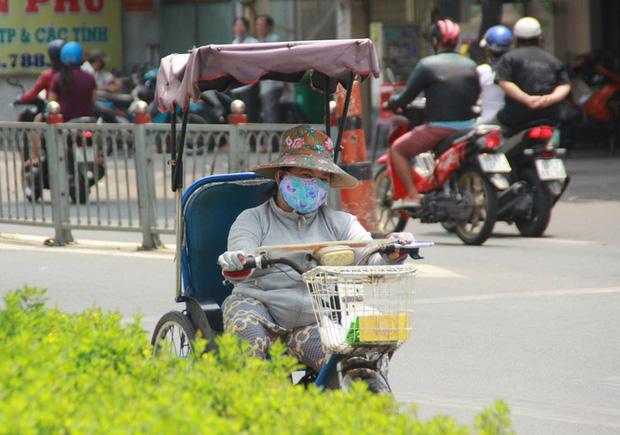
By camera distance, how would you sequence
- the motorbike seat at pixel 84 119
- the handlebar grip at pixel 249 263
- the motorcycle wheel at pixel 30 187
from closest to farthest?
the handlebar grip at pixel 249 263 → the motorcycle wheel at pixel 30 187 → the motorbike seat at pixel 84 119

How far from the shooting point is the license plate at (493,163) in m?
11.1

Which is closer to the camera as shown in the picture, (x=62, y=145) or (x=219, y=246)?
(x=219, y=246)

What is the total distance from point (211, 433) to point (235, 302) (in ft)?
7.37

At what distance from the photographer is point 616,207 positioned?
46.4ft

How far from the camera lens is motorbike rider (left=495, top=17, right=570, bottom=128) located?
1176cm

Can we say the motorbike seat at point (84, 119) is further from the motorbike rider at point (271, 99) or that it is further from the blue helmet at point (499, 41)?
the motorbike rider at point (271, 99)

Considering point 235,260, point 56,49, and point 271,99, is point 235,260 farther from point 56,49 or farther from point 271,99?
point 271,99

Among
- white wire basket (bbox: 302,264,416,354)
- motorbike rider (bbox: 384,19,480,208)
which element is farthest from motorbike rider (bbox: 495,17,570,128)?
white wire basket (bbox: 302,264,416,354)

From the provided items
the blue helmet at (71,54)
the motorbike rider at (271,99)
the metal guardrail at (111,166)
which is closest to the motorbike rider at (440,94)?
the metal guardrail at (111,166)

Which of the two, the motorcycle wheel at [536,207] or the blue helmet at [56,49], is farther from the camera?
the blue helmet at [56,49]

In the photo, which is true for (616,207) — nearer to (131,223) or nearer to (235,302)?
(131,223)

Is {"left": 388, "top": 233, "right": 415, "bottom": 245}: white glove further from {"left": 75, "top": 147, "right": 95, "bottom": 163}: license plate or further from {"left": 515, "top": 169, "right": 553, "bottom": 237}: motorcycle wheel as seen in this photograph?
{"left": 75, "top": 147, "right": 95, "bottom": 163}: license plate

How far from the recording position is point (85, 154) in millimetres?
11641

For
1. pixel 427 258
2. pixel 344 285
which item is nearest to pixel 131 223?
pixel 427 258
